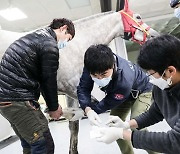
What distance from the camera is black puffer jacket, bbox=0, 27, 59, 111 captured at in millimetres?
1322

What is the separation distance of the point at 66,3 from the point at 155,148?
14.3 feet

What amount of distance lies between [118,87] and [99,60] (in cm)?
23

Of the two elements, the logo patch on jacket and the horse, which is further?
the horse

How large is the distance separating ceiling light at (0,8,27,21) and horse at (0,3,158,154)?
3.20 m

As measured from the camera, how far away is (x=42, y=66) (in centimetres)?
137

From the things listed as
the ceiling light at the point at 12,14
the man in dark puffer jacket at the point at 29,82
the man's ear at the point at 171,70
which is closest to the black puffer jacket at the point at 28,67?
the man in dark puffer jacket at the point at 29,82

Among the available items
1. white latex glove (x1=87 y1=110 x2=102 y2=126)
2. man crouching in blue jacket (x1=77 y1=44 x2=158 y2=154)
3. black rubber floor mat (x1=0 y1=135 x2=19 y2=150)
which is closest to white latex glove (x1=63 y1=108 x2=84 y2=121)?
man crouching in blue jacket (x1=77 y1=44 x2=158 y2=154)

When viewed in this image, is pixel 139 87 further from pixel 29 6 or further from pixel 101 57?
pixel 29 6

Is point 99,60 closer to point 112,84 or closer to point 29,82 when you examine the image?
point 112,84

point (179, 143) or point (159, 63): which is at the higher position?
point (159, 63)

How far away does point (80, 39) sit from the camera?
2.10 m

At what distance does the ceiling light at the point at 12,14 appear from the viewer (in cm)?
489

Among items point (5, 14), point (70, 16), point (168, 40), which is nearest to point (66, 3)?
point (70, 16)

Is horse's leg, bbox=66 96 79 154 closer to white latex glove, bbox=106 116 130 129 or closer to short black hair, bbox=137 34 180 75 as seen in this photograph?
white latex glove, bbox=106 116 130 129
